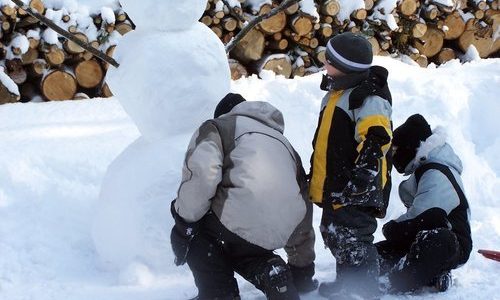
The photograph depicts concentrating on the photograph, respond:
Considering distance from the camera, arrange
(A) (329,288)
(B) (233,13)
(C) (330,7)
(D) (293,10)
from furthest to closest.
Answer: (C) (330,7) < (D) (293,10) < (B) (233,13) < (A) (329,288)

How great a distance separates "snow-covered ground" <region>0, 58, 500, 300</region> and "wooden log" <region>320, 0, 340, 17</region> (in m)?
0.79

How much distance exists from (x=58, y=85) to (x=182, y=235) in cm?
309

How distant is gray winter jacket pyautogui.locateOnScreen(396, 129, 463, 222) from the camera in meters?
2.61

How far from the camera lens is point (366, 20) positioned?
5855 millimetres

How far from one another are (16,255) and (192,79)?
119 centimetres

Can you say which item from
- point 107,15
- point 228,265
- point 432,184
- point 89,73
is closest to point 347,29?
point 107,15

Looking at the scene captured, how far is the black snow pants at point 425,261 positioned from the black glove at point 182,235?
93cm

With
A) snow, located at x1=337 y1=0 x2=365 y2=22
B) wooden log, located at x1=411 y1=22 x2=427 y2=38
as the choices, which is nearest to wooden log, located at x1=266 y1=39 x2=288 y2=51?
snow, located at x1=337 y1=0 x2=365 y2=22

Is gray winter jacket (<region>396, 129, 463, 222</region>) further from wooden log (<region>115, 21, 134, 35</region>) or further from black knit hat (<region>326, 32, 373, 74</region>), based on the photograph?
wooden log (<region>115, 21, 134, 35</region>)

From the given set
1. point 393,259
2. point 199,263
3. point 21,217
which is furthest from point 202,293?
point 21,217

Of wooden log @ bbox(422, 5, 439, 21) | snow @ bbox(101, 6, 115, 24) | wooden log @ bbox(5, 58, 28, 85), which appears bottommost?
wooden log @ bbox(5, 58, 28, 85)

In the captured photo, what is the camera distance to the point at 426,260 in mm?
2566

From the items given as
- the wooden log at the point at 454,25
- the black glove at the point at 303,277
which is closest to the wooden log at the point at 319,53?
the wooden log at the point at 454,25

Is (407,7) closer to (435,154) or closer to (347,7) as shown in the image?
(347,7)
